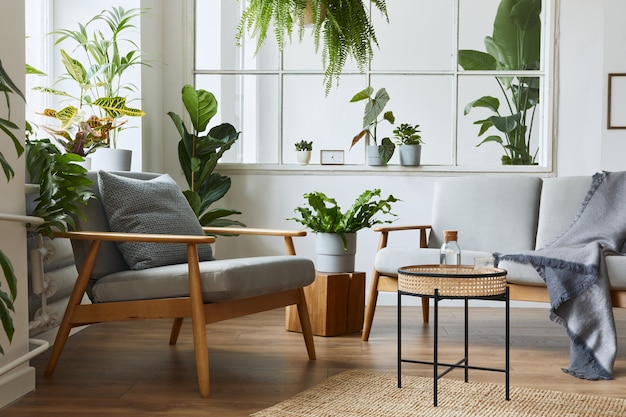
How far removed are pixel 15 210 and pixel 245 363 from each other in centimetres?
113

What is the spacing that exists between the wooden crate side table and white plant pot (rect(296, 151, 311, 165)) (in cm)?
127

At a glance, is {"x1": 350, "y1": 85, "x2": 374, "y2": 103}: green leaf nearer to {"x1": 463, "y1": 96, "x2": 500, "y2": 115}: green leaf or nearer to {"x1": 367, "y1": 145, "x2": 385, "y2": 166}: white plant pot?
{"x1": 367, "y1": 145, "x2": 385, "y2": 166}: white plant pot

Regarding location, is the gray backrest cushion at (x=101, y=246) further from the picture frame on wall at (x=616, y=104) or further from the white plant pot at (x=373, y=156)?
the picture frame on wall at (x=616, y=104)

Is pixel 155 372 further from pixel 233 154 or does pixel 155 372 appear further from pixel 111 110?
pixel 233 154

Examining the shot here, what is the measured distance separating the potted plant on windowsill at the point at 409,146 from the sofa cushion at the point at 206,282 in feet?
7.12

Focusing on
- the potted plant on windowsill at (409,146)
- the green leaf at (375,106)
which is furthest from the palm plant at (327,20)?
the potted plant on windowsill at (409,146)

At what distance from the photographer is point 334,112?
17.5 feet

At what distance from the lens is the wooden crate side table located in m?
4.02

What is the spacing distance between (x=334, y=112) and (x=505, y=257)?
2.06 meters

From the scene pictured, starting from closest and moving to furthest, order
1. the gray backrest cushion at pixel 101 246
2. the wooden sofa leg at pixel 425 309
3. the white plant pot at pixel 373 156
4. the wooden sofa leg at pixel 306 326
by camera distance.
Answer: the gray backrest cushion at pixel 101 246
the wooden sofa leg at pixel 306 326
the wooden sofa leg at pixel 425 309
the white plant pot at pixel 373 156

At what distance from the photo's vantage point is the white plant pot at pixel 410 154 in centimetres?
514

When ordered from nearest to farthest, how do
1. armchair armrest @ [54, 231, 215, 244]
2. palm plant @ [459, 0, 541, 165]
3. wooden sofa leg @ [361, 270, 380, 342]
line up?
armchair armrest @ [54, 231, 215, 244]
wooden sofa leg @ [361, 270, 380, 342]
palm plant @ [459, 0, 541, 165]

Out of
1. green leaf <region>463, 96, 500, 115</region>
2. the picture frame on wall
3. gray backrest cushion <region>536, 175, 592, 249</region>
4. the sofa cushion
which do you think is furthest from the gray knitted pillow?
the picture frame on wall

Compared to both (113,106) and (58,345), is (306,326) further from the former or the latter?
(113,106)
